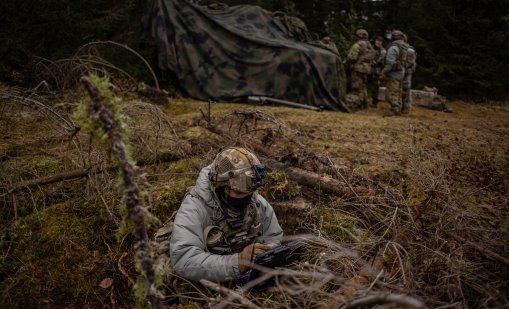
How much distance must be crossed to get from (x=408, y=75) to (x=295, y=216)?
728 cm

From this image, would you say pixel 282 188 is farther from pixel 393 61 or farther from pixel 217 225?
pixel 393 61

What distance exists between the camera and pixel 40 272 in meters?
3.30

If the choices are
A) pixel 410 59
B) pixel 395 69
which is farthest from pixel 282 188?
pixel 410 59

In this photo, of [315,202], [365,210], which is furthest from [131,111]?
[365,210]

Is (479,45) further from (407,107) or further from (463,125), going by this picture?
(463,125)

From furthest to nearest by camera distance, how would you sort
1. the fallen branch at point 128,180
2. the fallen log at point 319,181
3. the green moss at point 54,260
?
the fallen log at point 319,181 < the green moss at point 54,260 < the fallen branch at point 128,180

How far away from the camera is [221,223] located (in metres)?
3.10

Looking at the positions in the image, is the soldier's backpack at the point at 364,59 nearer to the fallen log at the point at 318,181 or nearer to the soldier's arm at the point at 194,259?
the fallen log at the point at 318,181

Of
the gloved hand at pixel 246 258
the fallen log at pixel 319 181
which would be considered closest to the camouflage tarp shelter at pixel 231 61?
the fallen log at pixel 319 181

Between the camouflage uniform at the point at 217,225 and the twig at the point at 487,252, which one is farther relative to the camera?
the camouflage uniform at the point at 217,225

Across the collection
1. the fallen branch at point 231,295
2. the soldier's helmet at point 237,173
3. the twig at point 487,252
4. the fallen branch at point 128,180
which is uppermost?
the fallen branch at point 128,180

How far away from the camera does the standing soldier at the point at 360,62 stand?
1002cm

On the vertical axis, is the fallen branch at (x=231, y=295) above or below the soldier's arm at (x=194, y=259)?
above

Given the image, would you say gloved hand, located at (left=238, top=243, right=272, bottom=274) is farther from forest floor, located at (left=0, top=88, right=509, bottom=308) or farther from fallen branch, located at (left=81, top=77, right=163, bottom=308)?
fallen branch, located at (left=81, top=77, right=163, bottom=308)
